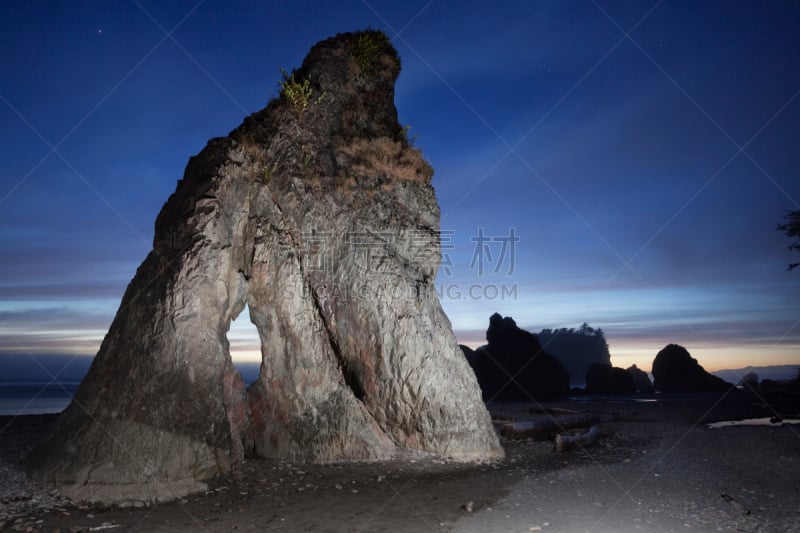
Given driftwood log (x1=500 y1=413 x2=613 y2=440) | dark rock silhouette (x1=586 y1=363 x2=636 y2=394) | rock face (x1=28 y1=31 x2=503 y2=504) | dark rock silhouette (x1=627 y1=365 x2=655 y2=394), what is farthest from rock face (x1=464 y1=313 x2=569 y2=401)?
rock face (x1=28 y1=31 x2=503 y2=504)

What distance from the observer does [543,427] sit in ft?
47.0

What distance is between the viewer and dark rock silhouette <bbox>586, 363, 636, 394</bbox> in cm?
4372

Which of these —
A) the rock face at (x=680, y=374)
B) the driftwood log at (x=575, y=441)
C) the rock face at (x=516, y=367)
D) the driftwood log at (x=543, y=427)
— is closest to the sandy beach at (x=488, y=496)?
the driftwood log at (x=575, y=441)

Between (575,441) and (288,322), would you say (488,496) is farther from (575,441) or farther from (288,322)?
(288,322)

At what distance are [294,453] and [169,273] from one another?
4.43m

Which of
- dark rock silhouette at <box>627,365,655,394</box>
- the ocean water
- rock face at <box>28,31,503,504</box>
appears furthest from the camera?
dark rock silhouette at <box>627,365,655,394</box>

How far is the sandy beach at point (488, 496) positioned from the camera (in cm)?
664

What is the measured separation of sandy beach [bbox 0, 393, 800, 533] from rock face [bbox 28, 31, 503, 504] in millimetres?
673

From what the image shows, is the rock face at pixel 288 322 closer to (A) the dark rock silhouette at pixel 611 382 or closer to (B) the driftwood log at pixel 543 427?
(B) the driftwood log at pixel 543 427

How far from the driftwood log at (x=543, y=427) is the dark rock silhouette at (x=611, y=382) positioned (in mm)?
30558

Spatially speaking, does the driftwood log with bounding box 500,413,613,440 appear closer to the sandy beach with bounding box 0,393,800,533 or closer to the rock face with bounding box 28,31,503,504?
the sandy beach with bounding box 0,393,800,533

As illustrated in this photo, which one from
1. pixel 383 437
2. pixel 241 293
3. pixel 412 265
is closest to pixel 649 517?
pixel 383 437

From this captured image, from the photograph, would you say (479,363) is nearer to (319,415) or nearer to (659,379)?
(659,379)

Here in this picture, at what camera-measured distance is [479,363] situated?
1559 inches
